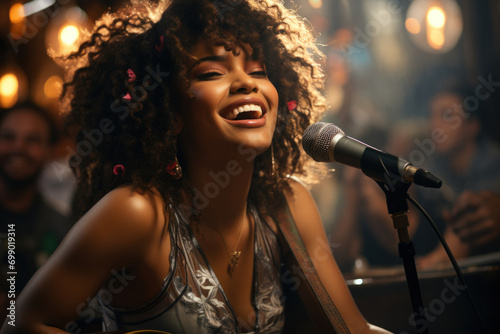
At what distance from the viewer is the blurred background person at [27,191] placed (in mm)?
2729

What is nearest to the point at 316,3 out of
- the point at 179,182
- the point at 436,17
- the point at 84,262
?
the point at 436,17

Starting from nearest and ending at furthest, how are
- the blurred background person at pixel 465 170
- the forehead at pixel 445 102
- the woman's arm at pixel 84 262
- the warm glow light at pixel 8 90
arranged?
the woman's arm at pixel 84 262 → the warm glow light at pixel 8 90 → the blurred background person at pixel 465 170 → the forehead at pixel 445 102

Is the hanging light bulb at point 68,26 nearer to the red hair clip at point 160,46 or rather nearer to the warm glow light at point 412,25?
the red hair clip at point 160,46

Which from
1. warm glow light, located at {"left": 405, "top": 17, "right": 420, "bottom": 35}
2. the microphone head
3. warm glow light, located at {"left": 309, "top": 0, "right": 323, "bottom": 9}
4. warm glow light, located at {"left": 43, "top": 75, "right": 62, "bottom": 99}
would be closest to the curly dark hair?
the microphone head

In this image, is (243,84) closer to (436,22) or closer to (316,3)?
(316,3)

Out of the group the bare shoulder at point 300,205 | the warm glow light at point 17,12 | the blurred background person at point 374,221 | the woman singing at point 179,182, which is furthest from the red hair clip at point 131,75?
the blurred background person at point 374,221

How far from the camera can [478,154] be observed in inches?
154

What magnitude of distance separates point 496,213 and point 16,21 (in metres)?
3.98

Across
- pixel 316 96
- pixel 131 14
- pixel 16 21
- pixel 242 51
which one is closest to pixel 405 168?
pixel 242 51

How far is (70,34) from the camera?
3.49 m

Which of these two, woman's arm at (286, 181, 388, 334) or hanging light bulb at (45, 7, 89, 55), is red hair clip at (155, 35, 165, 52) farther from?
hanging light bulb at (45, 7, 89, 55)

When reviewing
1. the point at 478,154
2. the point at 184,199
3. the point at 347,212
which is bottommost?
the point at 347,212

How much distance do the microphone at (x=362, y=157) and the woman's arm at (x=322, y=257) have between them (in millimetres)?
700

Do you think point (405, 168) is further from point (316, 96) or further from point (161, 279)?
point (316, 96)
